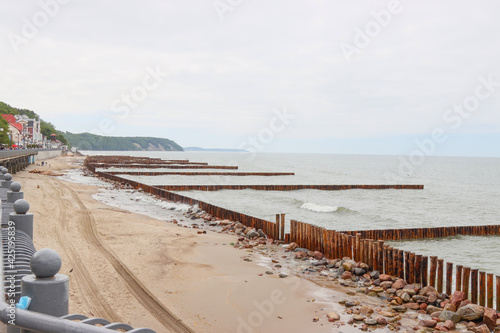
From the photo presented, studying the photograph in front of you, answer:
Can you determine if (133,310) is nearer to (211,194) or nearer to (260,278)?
(260,278)

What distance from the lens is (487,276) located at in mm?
10719

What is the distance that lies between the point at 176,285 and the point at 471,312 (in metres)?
7.42

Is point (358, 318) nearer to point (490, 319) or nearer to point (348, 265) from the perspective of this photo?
point (490, 319)

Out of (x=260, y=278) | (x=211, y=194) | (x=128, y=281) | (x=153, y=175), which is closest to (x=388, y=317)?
(x=260, y=278)

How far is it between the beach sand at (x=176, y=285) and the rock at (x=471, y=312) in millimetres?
2859

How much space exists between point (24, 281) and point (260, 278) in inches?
404

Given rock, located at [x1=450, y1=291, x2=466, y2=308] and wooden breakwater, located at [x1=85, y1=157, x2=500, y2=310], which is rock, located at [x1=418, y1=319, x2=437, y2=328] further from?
wooden breakwater, located at [x1=85, y1=157, x2=500, y2=310]

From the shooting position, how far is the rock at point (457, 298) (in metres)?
10.5

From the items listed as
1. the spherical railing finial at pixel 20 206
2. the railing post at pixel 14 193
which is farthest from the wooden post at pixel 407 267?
the spherical railing finial at pixel 20 206

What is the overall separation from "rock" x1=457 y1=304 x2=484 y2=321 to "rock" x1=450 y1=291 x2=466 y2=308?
0.49m

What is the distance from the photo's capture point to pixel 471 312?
9.77 metres

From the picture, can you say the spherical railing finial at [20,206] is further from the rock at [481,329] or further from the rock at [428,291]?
the rock at [428,291]

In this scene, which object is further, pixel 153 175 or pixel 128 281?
pixel 153 175

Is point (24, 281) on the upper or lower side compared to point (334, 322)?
upper
